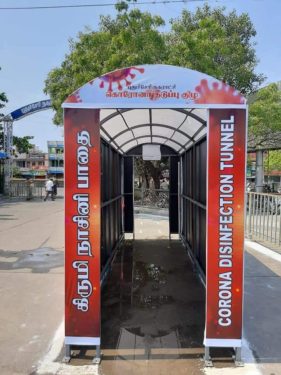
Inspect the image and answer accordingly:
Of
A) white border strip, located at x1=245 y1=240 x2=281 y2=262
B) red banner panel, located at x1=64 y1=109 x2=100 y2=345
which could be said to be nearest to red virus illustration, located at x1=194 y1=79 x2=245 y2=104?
red banner panel, located at x1=64 y1=109 x2=100 y2=345

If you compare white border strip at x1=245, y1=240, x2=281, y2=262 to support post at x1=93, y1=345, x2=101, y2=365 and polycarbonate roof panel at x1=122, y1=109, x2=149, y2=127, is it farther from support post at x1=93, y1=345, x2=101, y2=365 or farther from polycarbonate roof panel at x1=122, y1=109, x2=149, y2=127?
support post at x1=93, y1=345, x2=101, y2=365

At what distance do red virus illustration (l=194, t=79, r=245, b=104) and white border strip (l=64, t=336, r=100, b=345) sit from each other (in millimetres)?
2490

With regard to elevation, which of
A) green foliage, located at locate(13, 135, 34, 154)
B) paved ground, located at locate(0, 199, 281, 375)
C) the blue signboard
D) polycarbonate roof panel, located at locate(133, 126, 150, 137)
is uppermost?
the blue signboard

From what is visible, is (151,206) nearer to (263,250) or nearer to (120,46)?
(120,46)

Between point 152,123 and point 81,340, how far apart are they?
371 centimetres

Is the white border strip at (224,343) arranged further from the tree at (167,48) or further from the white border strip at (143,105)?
the tree at (167,48)

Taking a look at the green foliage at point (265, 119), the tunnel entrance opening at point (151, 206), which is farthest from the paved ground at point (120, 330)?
the green foliage at point (265, 119)

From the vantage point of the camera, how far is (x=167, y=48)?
46.8 ft

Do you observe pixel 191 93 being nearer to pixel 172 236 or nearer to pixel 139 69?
pixel 139 69

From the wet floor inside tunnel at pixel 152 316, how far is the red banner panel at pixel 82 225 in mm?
438

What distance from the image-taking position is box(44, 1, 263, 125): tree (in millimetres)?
13508

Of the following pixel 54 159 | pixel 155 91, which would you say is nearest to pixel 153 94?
pixel 155 91

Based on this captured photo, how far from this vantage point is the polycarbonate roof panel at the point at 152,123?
183 inches

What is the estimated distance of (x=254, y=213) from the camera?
9.73 metres
